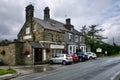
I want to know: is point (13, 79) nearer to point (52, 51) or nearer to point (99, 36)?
point (52, 51)

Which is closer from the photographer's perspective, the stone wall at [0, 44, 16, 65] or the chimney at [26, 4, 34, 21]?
the stone wall at [0, 44, 16, 65]

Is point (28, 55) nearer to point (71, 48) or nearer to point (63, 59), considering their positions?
point (63, 59)

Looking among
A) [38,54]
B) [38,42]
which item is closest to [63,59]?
[38,54]

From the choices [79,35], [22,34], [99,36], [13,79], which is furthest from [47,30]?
[99,36]

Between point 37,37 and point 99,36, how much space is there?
143 feet

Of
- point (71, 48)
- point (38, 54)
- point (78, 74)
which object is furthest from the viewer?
point (71, 48)

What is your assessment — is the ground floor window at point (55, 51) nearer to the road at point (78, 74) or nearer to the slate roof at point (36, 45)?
the slate roof at point (36, 45)

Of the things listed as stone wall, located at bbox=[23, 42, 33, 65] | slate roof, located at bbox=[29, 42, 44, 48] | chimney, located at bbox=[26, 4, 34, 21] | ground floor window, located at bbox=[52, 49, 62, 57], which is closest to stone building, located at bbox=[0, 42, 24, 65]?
stone wall, located at bbox=[23, 42, 33, 65]

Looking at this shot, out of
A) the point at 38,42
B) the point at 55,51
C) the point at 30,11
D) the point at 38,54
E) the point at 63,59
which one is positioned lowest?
the point at 63,59

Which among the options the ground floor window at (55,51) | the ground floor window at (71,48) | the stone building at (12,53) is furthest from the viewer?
the ground floor window at (71,48)

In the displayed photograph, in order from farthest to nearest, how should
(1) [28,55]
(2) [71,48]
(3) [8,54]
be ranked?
(2) [71,48] → (3) [8,54] → (1) [28,55]

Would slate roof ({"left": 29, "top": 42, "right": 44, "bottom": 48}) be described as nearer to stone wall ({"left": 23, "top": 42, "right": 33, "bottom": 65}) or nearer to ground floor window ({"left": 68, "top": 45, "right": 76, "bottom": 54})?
stone wall ({"left": 23, "top": 42, "right": 33, "bottom": 65})

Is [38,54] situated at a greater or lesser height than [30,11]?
lesser

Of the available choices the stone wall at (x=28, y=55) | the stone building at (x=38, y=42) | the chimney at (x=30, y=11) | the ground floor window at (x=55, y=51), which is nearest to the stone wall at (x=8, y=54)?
the stone building at (x=38, y=42)
